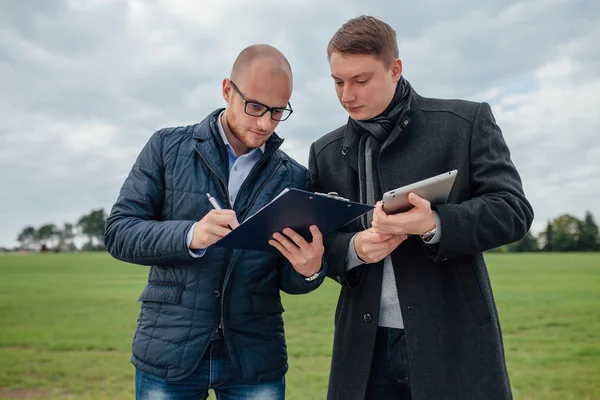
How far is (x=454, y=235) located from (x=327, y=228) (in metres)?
0.55

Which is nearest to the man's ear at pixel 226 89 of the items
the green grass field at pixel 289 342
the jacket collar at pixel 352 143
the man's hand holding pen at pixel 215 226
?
the jacket collar at pixel 352 143

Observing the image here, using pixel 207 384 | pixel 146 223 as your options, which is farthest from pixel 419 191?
pixel 207 384

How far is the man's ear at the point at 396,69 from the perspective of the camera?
2.78 meters

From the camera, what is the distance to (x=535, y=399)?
810cm

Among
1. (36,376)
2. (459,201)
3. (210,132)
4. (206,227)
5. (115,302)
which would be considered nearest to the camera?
(206,227)

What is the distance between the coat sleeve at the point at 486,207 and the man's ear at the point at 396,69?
430 millimetres

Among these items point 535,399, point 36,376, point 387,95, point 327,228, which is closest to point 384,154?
point 387,95

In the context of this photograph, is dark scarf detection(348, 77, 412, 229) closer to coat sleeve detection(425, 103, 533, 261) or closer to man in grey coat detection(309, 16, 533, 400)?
man in grey coat detection(309, 16, 533, 400)

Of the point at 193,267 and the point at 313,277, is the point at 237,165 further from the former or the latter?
the point at 313,277

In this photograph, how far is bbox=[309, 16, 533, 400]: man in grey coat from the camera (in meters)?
2.51

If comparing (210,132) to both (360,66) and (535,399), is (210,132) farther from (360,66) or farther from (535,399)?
(535,399)

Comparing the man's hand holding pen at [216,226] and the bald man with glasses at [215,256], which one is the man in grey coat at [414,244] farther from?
the man's hand holding pen at [216,226]

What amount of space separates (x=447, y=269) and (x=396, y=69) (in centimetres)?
102

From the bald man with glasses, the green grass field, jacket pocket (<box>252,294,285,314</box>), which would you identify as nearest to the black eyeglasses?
the bald man with glasses
